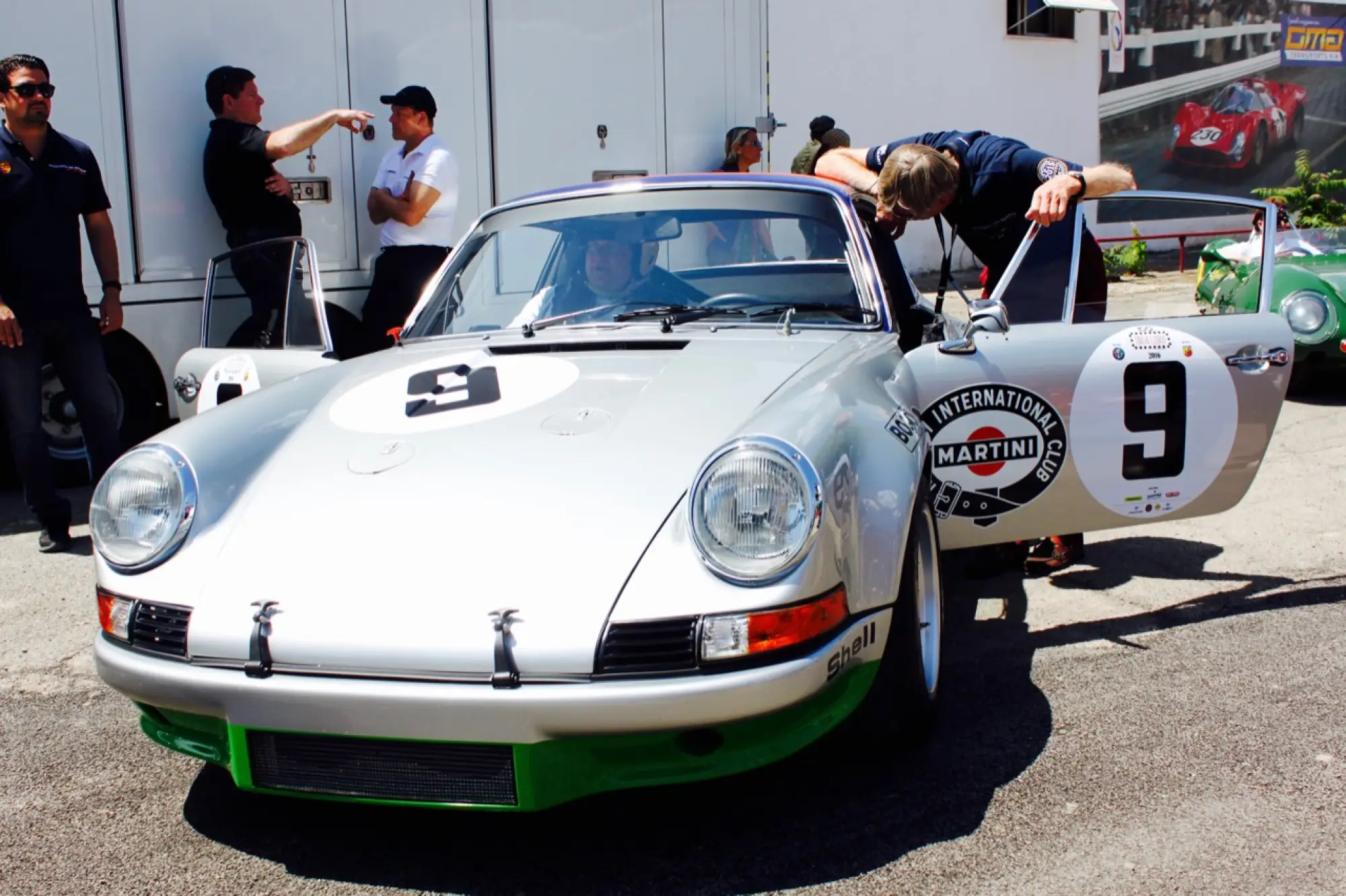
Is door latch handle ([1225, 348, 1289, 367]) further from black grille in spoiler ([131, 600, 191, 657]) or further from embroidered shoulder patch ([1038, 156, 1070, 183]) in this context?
black grille in spoiler ([131, 600, 191, 657])

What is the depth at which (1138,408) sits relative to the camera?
3.88m

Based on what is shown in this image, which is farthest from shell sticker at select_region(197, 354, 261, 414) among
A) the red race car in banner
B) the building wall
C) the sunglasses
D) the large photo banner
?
the red race car in banner

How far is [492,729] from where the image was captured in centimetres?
235

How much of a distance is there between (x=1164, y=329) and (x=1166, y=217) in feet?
50.8

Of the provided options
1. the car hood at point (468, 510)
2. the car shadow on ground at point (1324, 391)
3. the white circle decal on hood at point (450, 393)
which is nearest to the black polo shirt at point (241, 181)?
the white circle decal on hood at point (450, 393)

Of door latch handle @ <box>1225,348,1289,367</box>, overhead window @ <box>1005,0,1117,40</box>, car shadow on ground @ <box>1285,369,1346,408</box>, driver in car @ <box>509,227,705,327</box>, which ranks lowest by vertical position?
car shadow on ground @ <box>1285,369,1346,408</box>

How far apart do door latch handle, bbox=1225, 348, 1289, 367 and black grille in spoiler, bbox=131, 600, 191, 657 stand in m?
3.03

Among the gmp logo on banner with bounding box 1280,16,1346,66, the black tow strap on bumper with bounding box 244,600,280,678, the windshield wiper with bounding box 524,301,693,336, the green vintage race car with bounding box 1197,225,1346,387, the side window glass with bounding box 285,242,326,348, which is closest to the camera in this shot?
the black tow strap on bumper with bounding box 244,600,280,678

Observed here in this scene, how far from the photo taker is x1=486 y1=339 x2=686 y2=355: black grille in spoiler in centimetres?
345

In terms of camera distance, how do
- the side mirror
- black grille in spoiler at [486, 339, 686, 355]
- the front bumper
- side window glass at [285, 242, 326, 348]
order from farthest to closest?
side window glass at [285, 242, 326, 348]
the side mirror
black grille in spoiler at [486, 339, 686, 355]
the front bumper

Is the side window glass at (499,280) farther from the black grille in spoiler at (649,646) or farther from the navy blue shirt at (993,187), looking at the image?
the black grille in spoiler at (649,646)

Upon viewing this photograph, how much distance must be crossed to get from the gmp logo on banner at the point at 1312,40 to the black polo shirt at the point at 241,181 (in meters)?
17.7

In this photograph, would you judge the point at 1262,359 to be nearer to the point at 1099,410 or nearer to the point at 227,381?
the point at 1099,410

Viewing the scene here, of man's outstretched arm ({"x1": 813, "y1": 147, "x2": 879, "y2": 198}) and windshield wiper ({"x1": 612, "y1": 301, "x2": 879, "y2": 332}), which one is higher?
man's outstretched arm ({"x1": 813, "y1": 147, "x2": 879, "y2": 198})
